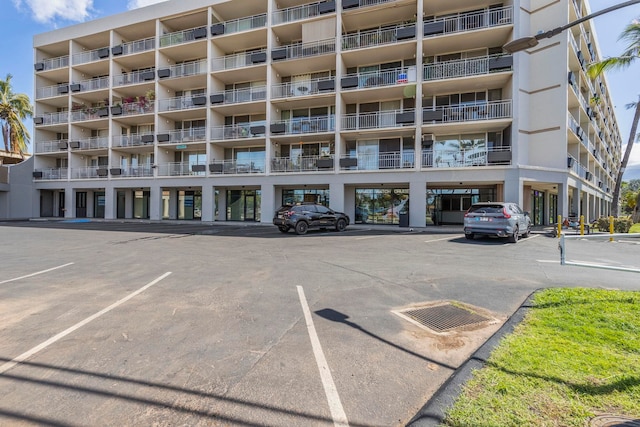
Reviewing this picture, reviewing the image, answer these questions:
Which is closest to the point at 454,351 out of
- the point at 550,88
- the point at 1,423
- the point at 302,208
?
the point at 1,423

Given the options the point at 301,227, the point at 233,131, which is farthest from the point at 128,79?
the point at 301,227

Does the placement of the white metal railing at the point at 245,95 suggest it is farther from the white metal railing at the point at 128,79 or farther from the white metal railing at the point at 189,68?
the white metal railing at the point at 128,79

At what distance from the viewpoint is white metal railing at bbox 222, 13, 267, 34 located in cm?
2239

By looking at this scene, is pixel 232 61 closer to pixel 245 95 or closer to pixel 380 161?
pixel 245 95

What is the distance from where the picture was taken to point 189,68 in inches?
956

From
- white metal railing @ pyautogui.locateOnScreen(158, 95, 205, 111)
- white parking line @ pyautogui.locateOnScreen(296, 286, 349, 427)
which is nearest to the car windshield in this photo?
white parking line @ pyautogui.locateOnScreen(296, 286, 349, 427)

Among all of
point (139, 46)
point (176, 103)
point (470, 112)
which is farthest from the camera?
point (139, 46)

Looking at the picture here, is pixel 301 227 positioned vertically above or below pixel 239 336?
above

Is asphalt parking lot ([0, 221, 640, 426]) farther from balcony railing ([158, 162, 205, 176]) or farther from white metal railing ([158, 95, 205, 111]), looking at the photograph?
white metal railing ([158, 95, 205, 111])

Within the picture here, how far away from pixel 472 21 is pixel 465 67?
3.09 meters

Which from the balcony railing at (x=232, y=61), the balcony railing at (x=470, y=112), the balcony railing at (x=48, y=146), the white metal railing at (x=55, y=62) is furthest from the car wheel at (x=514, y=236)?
the white metal railing at (x=55, y=62)

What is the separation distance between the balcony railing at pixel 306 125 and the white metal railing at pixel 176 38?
426 inches

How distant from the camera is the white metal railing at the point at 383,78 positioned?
19.3 metres

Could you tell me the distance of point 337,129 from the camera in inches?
796
